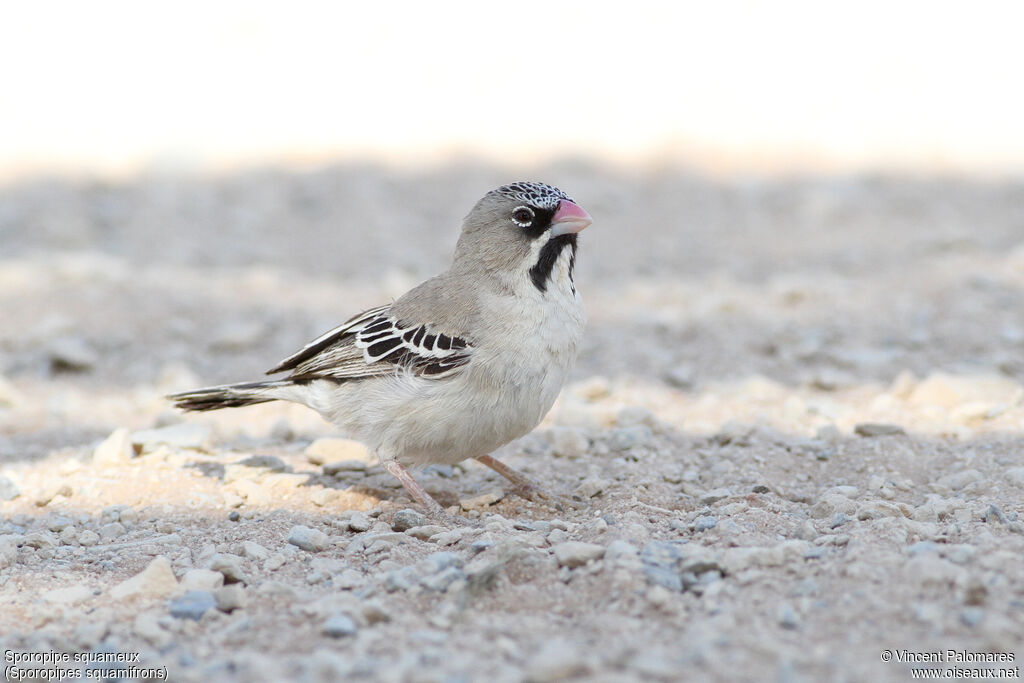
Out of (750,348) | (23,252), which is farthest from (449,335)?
(23,252)

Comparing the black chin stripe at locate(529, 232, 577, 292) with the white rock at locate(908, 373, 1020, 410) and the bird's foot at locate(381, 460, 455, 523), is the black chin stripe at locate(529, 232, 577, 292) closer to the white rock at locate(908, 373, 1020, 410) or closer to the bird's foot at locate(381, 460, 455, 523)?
the bird's foot at locate(381, 460, 455, 523)

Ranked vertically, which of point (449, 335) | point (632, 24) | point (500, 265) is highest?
point (632, 24)

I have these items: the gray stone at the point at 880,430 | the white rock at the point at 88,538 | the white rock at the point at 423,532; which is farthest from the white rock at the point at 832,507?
the white rock at the point at 88,538

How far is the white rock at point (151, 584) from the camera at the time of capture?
433 cm

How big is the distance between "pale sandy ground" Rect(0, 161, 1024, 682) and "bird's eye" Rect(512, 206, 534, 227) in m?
1.39

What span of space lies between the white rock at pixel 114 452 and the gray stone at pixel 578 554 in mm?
3078

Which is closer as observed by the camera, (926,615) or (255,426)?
(926,615)

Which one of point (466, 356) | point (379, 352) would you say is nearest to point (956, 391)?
point (466, 356)

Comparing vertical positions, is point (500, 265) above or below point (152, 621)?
above

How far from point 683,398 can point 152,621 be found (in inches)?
178

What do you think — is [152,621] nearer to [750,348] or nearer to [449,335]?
[449,335]

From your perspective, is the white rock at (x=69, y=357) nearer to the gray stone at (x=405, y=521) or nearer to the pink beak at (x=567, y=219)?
the gray stone at (x=405, y=521)

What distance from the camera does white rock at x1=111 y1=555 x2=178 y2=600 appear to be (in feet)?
14.2

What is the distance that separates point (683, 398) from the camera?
7.72 meters
